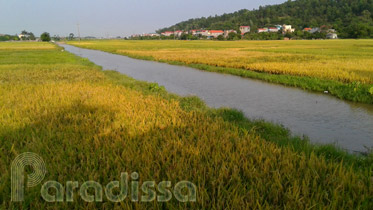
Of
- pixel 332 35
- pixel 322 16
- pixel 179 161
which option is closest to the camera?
pixel 179 161

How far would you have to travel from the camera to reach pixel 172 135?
408cm

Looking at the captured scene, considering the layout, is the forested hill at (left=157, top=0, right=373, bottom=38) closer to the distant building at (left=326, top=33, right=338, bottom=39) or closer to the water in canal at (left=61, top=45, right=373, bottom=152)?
the distant building at (left=326, top=33, right=338, bottom=39)

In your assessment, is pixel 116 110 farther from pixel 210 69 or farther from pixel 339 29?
pixel 339 29

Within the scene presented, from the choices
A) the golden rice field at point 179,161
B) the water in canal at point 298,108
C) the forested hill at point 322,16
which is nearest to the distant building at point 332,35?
the forested hill at point 322,16

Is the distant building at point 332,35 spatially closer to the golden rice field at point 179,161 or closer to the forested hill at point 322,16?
the forested hill at point 322,16

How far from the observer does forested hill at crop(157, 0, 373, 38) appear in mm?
81312

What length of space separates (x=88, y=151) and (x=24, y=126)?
A: 198 centimetres

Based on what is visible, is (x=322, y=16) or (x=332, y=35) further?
(x=322, y=16)

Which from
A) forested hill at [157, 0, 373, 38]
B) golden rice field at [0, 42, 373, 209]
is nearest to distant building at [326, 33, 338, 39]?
forested hill at [157, 0, 373, 38]

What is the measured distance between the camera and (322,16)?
11981cm

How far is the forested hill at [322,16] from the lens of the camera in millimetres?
81312

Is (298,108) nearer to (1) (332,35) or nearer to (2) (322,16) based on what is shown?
(1) (332,35)

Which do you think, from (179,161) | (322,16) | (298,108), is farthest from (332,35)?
(179,161)

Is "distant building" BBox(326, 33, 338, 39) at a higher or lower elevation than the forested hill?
lower
